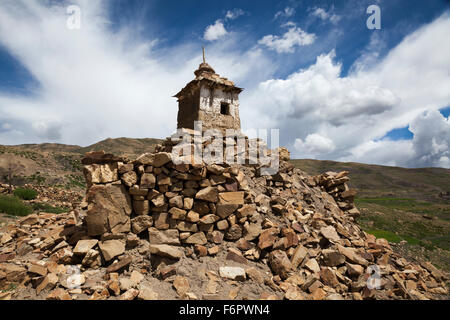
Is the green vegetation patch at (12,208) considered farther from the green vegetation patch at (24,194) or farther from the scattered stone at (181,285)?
the scattered stone at (181,285)

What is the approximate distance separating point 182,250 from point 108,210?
1773mm

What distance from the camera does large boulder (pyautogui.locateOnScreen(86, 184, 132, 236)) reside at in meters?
4.66

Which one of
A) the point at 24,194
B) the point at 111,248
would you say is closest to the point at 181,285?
the point at 111,248

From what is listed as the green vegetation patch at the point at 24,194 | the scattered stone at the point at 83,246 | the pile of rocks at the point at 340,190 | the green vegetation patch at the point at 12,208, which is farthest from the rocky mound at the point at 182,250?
the green vegetation patch at the point at 24,194

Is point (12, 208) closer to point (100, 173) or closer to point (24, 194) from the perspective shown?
point (24, 194)

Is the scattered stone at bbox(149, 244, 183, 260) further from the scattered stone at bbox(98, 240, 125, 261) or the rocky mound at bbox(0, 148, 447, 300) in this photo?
the scattered stone at bbox(98, 240, 125, 261)

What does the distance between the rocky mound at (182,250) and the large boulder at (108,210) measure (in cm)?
2

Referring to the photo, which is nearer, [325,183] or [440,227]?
[325,183]
